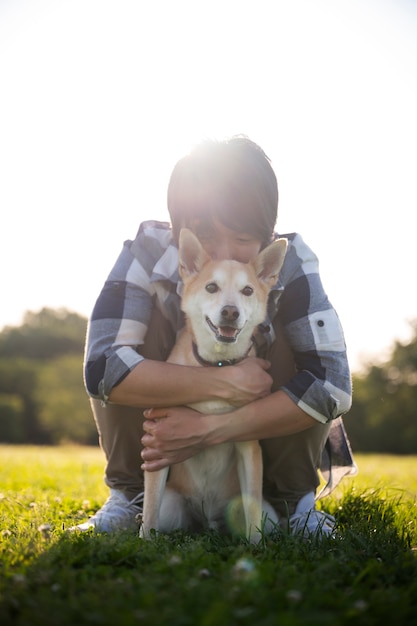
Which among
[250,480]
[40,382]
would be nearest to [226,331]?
[250,480]

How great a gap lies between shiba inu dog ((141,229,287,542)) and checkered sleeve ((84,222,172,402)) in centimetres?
22

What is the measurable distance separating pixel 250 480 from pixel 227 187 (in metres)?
1.50

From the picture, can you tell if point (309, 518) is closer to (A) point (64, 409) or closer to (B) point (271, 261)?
(B) point (271, 261)

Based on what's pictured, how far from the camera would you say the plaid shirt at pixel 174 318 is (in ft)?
8.95

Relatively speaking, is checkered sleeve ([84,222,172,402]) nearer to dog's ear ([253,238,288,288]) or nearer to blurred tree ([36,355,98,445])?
dog's ear ([253,238,288,288])

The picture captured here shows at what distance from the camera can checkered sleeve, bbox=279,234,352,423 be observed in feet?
8.94

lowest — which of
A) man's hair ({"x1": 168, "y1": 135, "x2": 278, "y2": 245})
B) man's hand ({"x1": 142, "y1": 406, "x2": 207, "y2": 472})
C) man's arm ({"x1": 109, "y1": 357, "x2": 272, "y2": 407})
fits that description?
man's hand ({"x1": 142, "y1": 406, "x2": 207, "y2": 472})

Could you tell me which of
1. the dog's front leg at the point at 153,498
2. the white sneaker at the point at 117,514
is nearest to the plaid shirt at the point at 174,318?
the dog's front leg at the point at 153,498

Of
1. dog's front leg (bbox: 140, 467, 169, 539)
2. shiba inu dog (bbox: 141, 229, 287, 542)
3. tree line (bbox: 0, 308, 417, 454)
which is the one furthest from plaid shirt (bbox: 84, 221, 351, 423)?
tree line (bbox: 0, 308, 417, 454)

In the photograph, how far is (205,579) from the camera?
1.69m

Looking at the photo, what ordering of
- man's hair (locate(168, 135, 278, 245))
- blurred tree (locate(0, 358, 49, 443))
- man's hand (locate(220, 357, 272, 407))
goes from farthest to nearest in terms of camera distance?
1. blurred tree (locate(0, 358, 49, 443))
2. man's hair (locate(168, 135, 278, 245))
3. man's hand (locate(220, 357, 272, 407))

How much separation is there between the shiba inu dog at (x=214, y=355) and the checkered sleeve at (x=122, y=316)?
224 mm

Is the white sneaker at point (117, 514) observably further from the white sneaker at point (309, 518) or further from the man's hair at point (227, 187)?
the man's hair at point (227, 187)

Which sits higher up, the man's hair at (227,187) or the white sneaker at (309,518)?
the man's hair at (227,187)
